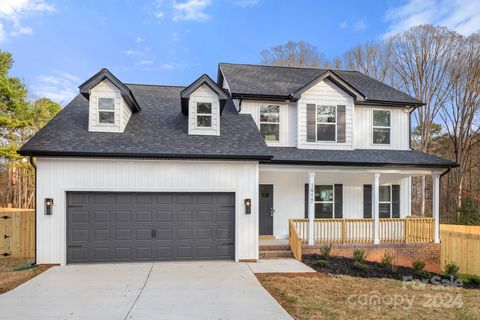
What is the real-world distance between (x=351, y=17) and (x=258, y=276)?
24204mm

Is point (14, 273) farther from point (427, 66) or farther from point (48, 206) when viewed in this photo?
point (427, 66)

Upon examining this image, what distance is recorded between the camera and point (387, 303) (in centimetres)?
632

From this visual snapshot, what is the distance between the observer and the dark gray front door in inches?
470

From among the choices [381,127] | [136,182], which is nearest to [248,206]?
[136,182]

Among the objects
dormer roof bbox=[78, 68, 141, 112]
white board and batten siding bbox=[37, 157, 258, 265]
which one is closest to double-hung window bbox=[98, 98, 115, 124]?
dormer roof bbox=[78, 68, 141, 112]

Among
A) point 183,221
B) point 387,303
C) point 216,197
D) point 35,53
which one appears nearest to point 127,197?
point 183,221

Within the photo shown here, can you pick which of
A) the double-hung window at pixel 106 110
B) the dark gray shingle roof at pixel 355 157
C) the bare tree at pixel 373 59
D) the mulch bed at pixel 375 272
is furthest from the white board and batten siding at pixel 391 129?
the bare tree at pixel 373 59

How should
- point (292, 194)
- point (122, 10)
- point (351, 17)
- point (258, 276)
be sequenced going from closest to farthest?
1. point (258, 276)
2. point (292, 194)
3. point (122, 10)
4. point (351, 17)

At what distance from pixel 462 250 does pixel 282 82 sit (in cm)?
945

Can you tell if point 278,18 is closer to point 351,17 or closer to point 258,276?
point 351,17

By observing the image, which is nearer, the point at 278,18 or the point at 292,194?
the point at 292,194

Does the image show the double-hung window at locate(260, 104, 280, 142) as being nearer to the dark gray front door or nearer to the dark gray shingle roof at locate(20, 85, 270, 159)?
the dark gray shingle roof at locate(20, 85, 270, 159)

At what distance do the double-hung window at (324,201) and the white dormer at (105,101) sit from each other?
26.5ft

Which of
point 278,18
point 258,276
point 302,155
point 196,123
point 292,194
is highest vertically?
point 278,18
